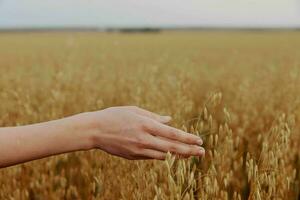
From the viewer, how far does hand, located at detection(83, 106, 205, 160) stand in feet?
3.78

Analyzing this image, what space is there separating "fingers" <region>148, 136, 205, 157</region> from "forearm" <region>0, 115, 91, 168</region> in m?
0.16

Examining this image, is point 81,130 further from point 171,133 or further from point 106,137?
point 171,133

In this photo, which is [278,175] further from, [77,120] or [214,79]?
[214,79]

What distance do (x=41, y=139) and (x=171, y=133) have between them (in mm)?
295

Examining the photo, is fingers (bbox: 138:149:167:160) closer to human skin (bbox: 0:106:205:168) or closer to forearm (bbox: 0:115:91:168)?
human skin (bbox: 0:106:205:168)

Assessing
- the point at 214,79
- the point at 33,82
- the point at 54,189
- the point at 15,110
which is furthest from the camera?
the point at 214,79

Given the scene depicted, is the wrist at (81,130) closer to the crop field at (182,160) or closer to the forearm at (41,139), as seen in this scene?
the forearm at (41,139)

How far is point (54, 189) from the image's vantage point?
196cm

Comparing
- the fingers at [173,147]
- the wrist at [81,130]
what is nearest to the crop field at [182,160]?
the fingers at [173,147]

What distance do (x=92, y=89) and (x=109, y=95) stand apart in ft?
1.19

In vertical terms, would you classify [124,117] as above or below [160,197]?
above

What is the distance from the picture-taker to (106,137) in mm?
1185

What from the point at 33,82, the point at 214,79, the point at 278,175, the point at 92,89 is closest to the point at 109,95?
the point at 92,89

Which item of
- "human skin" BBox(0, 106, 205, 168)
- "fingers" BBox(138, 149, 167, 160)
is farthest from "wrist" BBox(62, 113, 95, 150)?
"fingers" BBox(138, 149, 167, 160)
